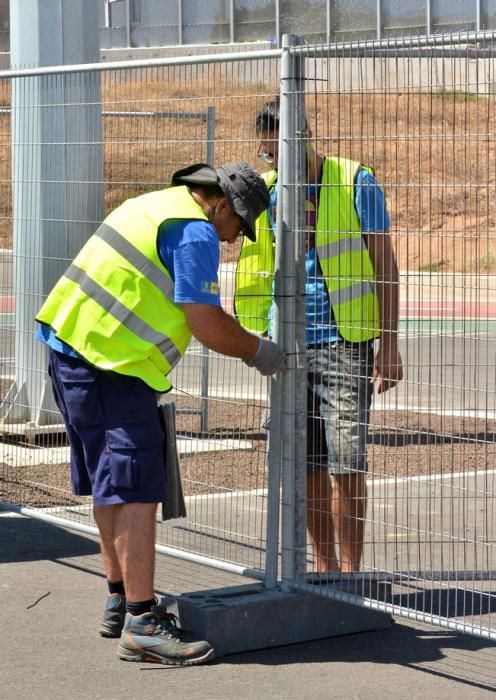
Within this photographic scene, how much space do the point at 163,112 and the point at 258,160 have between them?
0.58 meters

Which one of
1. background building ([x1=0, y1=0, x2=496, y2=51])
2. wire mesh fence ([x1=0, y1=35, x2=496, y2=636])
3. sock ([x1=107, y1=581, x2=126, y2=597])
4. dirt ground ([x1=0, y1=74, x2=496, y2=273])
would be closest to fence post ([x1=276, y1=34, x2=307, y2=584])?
wire mesh fence ([x1=0, y1=35, x2=496, y2=636])

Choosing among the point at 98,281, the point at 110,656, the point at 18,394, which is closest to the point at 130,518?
the point at 110,656

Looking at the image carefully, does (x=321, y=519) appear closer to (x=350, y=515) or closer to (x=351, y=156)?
(x=350, y=515)

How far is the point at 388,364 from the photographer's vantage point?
545 cm

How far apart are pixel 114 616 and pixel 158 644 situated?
1.20ft

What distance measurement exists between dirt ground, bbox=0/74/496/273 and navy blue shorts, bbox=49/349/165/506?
117 centimetres

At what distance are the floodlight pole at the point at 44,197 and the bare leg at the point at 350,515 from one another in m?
1.95

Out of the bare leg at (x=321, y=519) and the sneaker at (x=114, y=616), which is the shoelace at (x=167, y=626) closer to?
the sneaker at (x=114, y=616)

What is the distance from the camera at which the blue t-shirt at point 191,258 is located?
4.93m

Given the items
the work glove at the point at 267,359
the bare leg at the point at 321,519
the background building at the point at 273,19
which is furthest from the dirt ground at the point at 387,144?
the background building at the point at 273,19

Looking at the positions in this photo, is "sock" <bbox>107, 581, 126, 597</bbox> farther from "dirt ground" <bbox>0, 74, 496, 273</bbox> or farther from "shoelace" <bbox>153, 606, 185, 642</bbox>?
"dirt ground" <bbox>0, 74, 496, 273</bbox>

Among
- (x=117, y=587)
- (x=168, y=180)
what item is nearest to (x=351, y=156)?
(x=168, y=180)

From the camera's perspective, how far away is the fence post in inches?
209

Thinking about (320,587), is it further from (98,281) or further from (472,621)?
(98,281)
